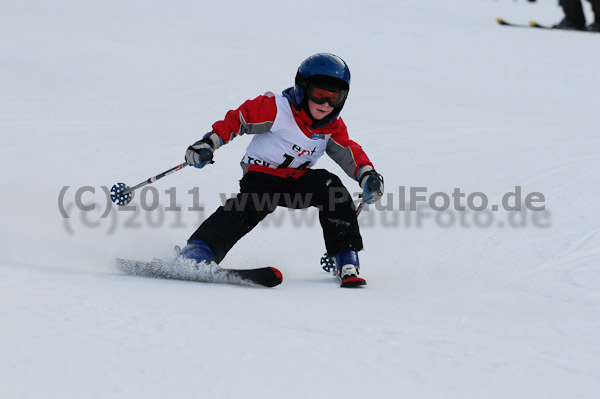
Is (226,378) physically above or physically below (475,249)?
below

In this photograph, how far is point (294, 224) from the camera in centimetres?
518

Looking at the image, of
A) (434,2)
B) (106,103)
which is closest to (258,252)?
(106,103)

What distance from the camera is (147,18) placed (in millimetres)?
12766

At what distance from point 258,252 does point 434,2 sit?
1624cm

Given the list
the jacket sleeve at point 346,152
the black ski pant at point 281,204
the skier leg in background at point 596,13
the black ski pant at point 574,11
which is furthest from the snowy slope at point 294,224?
the black ski pant at point 574,11

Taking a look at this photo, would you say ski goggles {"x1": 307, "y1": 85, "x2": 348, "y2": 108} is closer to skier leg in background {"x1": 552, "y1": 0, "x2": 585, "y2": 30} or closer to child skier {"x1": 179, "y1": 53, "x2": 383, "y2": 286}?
child skier {"x1": 179, "y1": 53, "x2": 383, "y2": 286}

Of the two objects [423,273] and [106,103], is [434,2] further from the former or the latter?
[423,273]

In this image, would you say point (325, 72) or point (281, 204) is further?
point (281, 204)

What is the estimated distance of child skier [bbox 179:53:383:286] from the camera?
146 inches

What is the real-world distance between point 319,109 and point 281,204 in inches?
22.9

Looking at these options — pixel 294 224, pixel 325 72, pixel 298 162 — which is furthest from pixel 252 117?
pixel 294 224

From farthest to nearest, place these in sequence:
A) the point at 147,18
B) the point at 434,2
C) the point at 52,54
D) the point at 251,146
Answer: the point at 434,2 < the point at 147,18 < the point at 52,54 < the point at 251,146

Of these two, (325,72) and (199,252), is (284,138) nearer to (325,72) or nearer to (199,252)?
(325,72)

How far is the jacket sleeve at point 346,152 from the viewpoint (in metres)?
4.06
